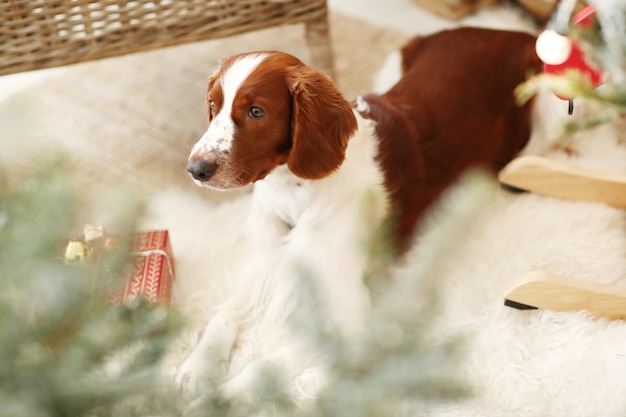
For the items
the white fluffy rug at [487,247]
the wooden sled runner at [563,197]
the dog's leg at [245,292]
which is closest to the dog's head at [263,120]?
the white fluffy rug at [487,247]

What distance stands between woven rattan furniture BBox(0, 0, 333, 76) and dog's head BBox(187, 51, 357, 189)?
1.57 ft

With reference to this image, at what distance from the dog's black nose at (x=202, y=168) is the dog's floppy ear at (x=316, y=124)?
0.53 ft

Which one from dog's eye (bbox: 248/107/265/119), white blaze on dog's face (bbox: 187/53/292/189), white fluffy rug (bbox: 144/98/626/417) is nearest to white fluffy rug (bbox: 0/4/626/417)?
white fluffy rug (bbox: 144/98/626/417)

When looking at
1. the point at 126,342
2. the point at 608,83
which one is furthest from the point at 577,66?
the point at 126,342

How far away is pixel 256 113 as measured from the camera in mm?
1264

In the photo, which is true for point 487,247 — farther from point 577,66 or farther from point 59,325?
point 59,325

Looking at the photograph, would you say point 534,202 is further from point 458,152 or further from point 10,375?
point 10,375

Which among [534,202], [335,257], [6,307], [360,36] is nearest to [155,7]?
[335,257]

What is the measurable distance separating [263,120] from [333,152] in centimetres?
16

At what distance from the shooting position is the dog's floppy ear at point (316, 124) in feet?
4.17

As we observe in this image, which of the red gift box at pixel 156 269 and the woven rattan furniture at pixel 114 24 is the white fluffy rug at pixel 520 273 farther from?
the woven rattan furniture at pixel 114 24

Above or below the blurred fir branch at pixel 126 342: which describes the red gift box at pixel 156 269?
below

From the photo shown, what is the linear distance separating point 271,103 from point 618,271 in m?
1.00

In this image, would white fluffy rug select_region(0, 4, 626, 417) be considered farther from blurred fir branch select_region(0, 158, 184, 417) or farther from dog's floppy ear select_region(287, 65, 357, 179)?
blurred fir branch select_region(0, 158, 184, 417)
